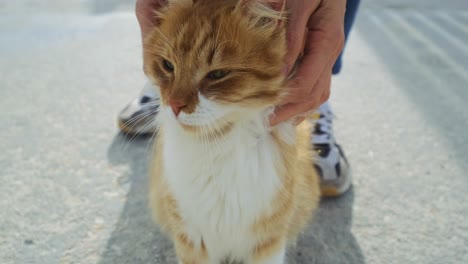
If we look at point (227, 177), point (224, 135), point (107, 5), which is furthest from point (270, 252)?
point (107, 5)

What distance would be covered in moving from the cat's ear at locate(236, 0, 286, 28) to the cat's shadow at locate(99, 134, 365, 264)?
28.1 inches

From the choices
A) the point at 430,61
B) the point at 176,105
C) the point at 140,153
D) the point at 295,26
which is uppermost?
the point at 295,26

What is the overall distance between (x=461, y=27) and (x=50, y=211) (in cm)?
315

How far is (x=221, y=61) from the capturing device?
2.79ft

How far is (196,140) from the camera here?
98 centimetres

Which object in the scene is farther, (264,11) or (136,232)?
(136,232)

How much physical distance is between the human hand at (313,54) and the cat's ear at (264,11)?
0.08m

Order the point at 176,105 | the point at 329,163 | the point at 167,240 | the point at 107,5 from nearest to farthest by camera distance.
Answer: the point at 176,105 < the point at 167,240 < the point at 329,163 < the point at 107,5

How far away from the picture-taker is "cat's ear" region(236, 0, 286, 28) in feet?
2.87

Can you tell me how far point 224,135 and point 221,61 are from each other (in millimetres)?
195

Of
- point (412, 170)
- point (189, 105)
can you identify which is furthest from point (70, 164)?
point (412, 170)

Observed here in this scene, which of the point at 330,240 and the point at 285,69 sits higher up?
the point at 285,69

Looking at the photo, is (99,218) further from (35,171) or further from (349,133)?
(349,133)

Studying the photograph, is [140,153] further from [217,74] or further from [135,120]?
[217,74]
